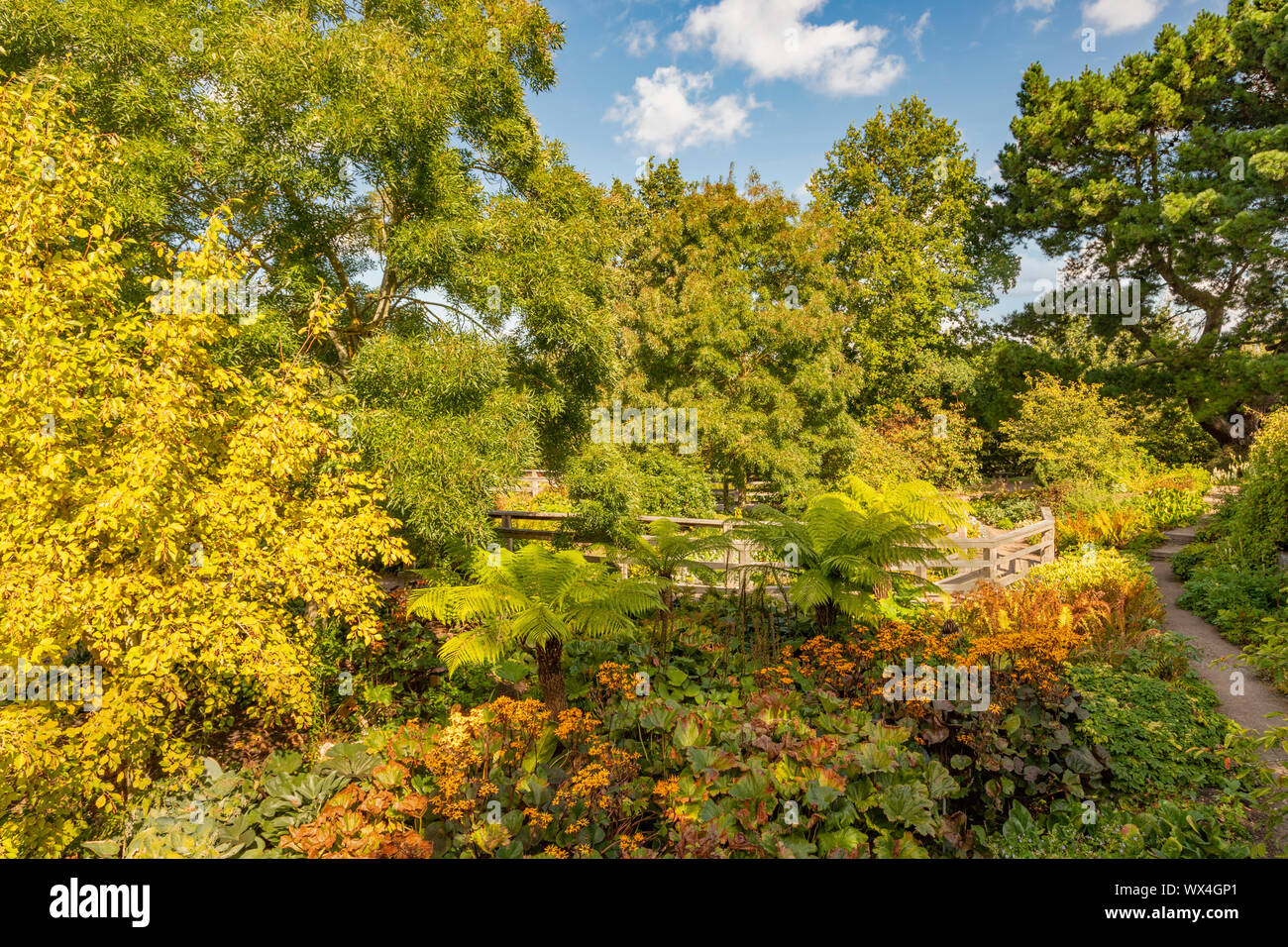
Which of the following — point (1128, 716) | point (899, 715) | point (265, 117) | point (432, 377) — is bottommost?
point (1128, 716)

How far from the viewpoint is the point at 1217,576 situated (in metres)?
7.56

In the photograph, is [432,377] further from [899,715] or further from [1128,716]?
[1128,716]

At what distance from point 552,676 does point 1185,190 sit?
18566mm

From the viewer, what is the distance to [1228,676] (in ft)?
17.4

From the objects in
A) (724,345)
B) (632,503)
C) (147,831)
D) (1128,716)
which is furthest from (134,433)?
(724,345)

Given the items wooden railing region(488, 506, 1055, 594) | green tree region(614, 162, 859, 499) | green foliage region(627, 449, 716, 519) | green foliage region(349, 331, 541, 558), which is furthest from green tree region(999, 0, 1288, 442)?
green foliage region(349, 331, 541, 558)

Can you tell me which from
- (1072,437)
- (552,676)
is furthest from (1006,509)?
(552,676)

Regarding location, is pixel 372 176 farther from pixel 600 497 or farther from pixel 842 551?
pixel 842 551

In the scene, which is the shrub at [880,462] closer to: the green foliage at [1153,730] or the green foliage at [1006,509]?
the green foliage at [1006,509]

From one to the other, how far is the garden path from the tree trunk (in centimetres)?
409

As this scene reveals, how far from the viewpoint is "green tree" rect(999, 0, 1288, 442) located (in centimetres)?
1323

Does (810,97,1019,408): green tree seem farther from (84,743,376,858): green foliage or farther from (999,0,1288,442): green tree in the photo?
(84,743,376,858): green foliage

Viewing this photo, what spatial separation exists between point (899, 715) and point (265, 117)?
673 centimetres
